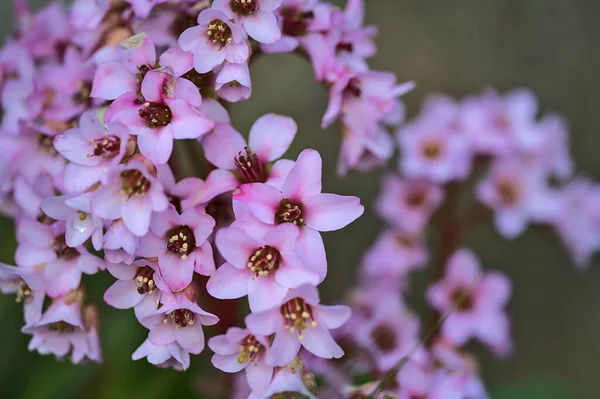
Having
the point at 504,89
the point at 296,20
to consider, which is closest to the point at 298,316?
the point at 296,20

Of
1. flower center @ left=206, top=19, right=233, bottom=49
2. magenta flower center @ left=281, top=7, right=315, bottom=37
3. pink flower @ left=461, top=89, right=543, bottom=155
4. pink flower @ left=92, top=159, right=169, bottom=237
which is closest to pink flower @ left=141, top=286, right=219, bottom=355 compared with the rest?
pink flower @ left=92, top=159, right=169, bottom=237

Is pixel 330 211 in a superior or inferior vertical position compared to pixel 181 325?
superior

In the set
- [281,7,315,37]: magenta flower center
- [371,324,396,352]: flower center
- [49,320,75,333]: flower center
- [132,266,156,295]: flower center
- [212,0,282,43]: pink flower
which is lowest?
[371,324,396,352]: flower center

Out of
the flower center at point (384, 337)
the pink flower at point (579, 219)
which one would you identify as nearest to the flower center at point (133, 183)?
the flower center at point (384, 337)

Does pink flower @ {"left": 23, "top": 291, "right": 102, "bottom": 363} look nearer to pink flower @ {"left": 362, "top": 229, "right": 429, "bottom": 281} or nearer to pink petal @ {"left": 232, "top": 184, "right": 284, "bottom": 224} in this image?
pink petal @ {"left": 232, "top": 184, "right": 284, "bottom": 224}

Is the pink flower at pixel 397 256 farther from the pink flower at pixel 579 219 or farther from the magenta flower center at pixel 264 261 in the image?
the magenta flower center at pixel 264 261

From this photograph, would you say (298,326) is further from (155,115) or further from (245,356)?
(155,115)

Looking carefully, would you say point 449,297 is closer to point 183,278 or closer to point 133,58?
point 183,278

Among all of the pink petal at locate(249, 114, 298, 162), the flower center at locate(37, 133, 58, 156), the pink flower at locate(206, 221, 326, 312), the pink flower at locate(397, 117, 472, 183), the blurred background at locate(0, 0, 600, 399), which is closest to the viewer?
the pink flower at locate(206, 221, 326, 312)
